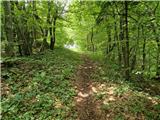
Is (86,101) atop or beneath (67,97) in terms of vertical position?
beneath

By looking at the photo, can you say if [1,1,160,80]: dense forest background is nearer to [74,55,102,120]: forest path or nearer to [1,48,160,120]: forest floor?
[1,48,160,120]: forest floor

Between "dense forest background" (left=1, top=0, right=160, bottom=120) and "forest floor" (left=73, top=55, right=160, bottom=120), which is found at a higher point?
"dense forest background" (left=1, top=0, right=160, bottom=120)

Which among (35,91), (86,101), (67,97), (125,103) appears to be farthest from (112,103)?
(35,91)

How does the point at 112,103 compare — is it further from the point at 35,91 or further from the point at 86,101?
the point at 35,91

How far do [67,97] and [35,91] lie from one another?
1.67 metres

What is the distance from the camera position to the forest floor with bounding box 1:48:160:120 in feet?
27.6

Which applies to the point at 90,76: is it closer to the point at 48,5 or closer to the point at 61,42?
the point at 48,5

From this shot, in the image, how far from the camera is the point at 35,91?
10148mm

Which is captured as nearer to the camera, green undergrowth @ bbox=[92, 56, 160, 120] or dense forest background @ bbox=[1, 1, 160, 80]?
green undergrowth @ bbox=[92, 56, 160, 120]

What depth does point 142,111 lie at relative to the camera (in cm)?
863

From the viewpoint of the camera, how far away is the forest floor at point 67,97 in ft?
27.6

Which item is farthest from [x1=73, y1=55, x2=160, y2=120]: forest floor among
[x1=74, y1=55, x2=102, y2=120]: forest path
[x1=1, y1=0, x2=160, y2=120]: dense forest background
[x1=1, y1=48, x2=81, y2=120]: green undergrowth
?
[x1=1, y1=0, x2=160, y2=120]: dense forest background

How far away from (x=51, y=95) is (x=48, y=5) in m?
12.7

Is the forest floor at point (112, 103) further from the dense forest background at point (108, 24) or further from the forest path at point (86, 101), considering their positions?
the dense forest background at point (108, 24)
